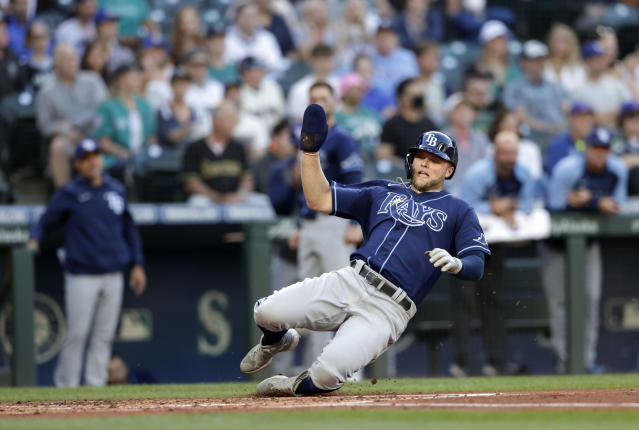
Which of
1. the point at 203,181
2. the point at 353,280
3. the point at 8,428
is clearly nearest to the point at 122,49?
the point at 203,181

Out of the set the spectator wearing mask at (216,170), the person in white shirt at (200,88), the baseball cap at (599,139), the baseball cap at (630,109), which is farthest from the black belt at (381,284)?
the baseball cap at (630,109)

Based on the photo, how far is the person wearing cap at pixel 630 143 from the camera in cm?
1040

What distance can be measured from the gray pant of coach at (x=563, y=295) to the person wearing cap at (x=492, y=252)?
1.57ft

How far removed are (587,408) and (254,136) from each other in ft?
19.9

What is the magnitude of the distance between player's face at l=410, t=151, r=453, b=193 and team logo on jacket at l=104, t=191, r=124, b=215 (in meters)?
3.60

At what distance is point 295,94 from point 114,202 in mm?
2693

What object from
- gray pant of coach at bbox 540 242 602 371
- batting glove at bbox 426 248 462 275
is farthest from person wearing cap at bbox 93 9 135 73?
batting glove at bbox 426 248 462 275

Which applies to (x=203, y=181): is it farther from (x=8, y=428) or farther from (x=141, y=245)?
(x=8, y=428)

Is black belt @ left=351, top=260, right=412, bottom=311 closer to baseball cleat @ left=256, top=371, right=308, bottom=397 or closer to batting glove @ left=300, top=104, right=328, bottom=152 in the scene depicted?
baseball cleat @ left=256, top=371, right=308, bottom=397

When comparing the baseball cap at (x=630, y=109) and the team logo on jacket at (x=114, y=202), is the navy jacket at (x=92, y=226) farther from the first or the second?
the baseball cap at (x=630, y=109)

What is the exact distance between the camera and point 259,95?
36.2 ft

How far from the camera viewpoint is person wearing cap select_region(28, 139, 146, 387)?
8695mm

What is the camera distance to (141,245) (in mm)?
9719

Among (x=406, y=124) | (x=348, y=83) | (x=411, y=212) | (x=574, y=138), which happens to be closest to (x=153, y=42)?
(x=348, y=83)
